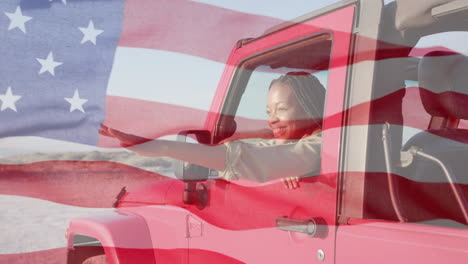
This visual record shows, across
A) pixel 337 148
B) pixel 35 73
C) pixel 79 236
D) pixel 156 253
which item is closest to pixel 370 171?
pixel 337 148

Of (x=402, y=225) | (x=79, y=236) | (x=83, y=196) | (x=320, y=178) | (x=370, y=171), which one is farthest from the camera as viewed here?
(x=79, y=236)

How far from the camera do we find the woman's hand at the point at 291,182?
1.56 m

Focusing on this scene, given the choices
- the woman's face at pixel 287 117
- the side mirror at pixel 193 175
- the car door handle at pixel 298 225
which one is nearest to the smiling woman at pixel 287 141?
the woman's face at pixel 287 117

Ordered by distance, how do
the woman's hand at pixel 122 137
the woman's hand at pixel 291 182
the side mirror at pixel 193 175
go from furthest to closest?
1. the side mirror at pixel 193 175
2. the woman's hand at pixel 291 182
3. the woman's hand at pixel 122 137

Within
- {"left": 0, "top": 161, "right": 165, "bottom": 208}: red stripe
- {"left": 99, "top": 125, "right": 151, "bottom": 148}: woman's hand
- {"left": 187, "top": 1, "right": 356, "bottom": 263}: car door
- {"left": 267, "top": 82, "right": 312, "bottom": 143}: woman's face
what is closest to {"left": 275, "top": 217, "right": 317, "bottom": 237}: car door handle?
{"left": 187, "top": 1, "right": 356, "bottom": 263}: car door

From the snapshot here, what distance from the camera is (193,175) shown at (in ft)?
5.98

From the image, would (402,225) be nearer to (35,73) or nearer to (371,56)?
(371,56)

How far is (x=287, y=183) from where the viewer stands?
62.6 inches

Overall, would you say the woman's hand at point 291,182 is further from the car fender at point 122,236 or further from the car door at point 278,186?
the car fender at point 122,236

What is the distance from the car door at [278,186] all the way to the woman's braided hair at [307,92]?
0.08 meters

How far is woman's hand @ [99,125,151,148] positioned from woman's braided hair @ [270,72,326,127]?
738 mm

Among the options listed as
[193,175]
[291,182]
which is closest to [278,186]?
[291,182]

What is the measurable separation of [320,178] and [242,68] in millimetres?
869

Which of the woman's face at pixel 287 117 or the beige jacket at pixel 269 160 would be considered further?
the woman's face at pixel 287 117
